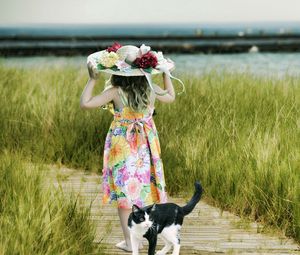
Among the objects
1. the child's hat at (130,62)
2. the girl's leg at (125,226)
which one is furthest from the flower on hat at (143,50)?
the girl's leg at (125,226)

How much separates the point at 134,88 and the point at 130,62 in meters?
0.14

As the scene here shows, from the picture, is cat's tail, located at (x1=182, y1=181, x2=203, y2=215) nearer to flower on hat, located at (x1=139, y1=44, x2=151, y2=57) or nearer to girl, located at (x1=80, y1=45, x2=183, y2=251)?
girl, located at (x1=80, y1=45, x2=183, y2=251)

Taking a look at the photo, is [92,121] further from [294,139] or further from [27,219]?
[27,219]

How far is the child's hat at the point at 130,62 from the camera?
3953 millimetres

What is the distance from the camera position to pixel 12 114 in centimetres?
709

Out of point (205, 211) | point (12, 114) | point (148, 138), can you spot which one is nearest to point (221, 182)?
point (205, 211)

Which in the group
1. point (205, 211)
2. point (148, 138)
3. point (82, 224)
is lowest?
point (205, 211)

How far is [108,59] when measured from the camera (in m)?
3.99

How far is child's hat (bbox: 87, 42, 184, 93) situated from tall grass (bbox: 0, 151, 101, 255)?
72 centimetres

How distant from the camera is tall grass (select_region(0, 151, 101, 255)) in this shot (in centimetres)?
337

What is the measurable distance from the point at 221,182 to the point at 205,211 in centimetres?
30

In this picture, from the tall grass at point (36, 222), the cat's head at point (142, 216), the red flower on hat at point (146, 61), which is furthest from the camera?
the red flower on hat at point (146, 61)

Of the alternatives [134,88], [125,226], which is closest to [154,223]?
[125,226]

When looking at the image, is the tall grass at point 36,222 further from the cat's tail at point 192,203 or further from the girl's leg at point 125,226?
the cat's tail at point 192,203
